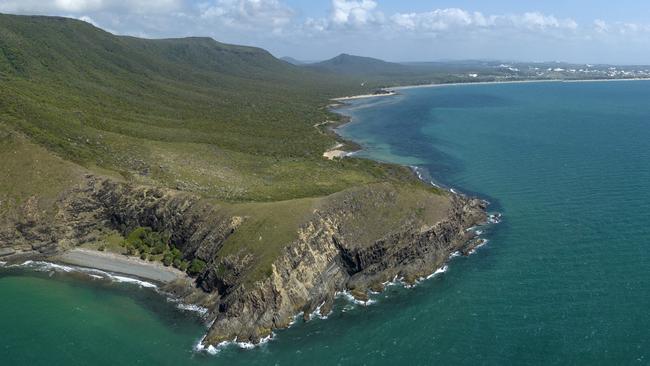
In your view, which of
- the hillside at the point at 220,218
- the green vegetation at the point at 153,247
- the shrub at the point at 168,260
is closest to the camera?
the hillside at the point at 220,218

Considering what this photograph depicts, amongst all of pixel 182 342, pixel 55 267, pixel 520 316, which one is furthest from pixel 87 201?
pixel 520 316

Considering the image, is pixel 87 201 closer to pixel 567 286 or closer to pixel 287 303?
pixel 287 303

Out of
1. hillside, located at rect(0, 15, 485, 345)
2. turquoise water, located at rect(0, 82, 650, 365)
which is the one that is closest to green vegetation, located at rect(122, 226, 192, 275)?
hillside, located at rect(0, 15, 485, 345)

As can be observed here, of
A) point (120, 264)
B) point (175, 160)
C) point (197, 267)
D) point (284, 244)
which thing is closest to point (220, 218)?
point (197, 267)

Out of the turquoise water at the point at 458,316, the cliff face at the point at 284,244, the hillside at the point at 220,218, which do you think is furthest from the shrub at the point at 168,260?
the turquoise water at the point at 458,316

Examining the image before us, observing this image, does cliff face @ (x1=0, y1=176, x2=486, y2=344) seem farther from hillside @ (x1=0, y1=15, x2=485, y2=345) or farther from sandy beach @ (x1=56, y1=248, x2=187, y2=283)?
sandy beach @ (x1=56, y1=248, x2=187, y2=283)

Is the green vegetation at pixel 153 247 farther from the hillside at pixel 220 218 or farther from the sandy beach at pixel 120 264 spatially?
the sandy beach at pixel 120 264
